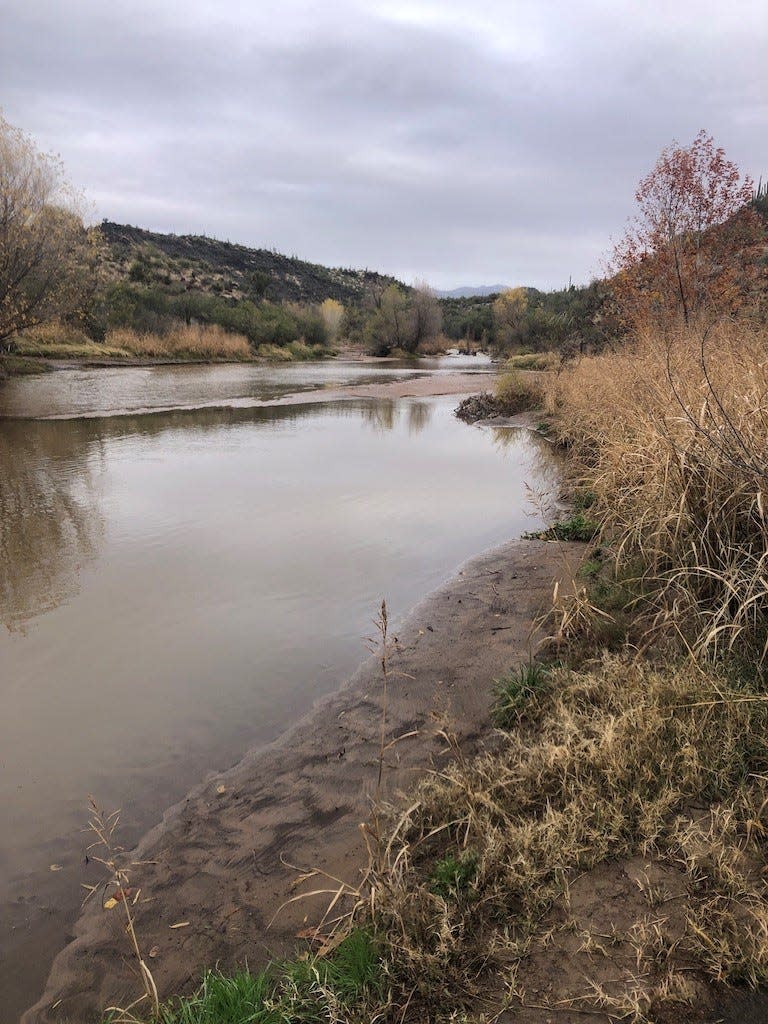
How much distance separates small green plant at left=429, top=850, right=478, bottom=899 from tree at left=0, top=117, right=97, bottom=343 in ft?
62.9

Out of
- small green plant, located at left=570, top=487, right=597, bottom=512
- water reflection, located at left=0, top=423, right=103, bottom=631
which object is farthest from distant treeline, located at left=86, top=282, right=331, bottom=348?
small green plant, located at left=570, top=487, right=597, bottom=512

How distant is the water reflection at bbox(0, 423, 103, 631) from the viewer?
5.04 meters

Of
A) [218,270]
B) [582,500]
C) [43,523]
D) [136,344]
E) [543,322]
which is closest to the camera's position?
[43,523]

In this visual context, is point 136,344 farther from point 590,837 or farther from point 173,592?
point 590,837

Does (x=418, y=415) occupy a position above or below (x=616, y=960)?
above

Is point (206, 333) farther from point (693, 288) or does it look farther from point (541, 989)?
point (541, 989)

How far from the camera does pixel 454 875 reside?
2.07 metres

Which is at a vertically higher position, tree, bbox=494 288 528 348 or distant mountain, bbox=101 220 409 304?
distant mountain, bbox=101 220 409 304

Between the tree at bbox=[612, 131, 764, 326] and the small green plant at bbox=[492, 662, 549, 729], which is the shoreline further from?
the tree at bbox=[612, 131, 764, 326]

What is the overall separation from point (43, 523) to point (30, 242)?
14002 mm

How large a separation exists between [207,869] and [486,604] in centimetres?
284

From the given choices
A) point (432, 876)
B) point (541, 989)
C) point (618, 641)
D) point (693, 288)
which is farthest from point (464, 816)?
point (693, 288)

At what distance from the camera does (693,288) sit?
15633mm

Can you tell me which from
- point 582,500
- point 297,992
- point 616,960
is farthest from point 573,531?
point 297,992
